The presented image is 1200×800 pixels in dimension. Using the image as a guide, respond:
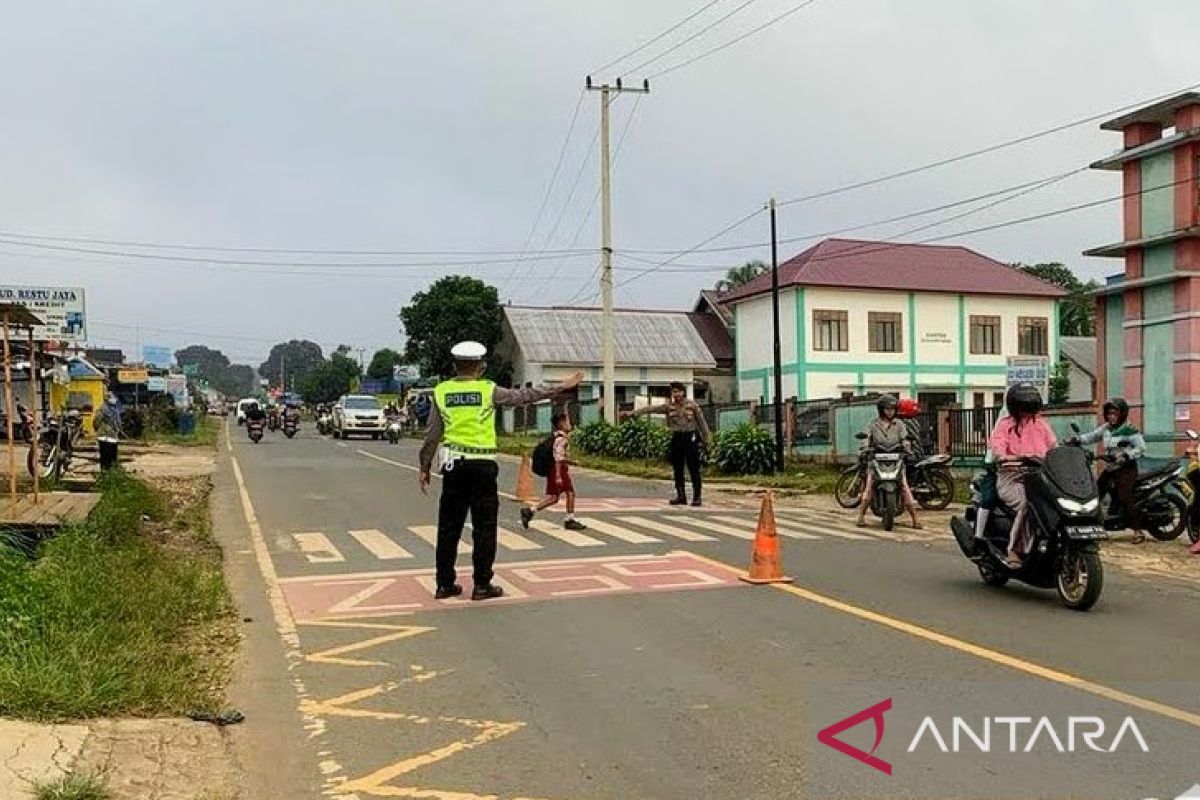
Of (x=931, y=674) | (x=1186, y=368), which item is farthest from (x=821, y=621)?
(x=1186, y=368)

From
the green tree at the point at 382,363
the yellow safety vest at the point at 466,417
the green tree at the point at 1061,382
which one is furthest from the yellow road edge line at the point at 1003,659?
the green tree at the point at 382,363

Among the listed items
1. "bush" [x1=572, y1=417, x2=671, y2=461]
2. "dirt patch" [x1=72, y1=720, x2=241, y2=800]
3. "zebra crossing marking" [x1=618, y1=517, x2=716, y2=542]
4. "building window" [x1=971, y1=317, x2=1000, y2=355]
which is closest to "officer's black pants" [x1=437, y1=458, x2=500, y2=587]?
"dirt patch" [x1=72, y1=720, x2=241, y2=800]

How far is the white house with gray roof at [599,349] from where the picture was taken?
54.3 m

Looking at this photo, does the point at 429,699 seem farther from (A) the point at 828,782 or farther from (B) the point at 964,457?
(B) the point at 964,457

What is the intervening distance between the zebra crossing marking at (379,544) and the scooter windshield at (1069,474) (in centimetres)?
591

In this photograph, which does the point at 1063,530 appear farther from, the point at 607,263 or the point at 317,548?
the point at 607,263

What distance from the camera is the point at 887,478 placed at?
13.7 m

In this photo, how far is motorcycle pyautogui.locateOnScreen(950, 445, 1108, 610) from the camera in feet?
26.4

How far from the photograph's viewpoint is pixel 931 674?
6191mm

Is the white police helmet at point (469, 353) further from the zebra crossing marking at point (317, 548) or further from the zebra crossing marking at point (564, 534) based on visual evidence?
the zebra crossing marking at point (564, 534)

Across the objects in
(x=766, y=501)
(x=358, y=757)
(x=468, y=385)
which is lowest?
(x=358, y=757)

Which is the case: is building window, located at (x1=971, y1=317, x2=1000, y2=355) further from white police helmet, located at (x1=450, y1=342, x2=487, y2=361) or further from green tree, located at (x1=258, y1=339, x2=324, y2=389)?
green tree, located at (x1=258, y1=339, x2=324, y2=389)

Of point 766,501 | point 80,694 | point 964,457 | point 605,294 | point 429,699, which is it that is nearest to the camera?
point 80,694

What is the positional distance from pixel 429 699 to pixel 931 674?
8.98 ft
